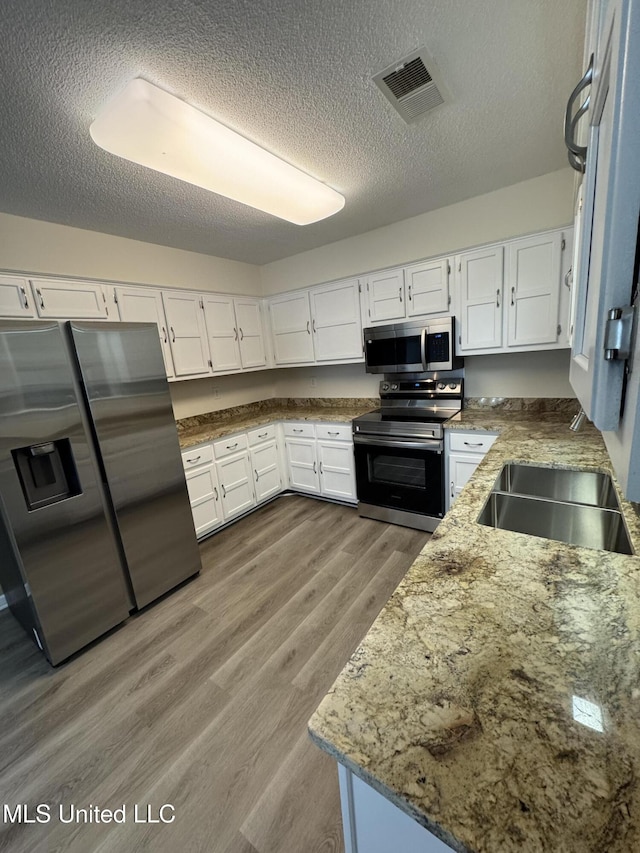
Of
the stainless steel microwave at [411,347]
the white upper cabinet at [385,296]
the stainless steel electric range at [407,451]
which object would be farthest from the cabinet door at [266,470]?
the white upper cabinet at [385,296]

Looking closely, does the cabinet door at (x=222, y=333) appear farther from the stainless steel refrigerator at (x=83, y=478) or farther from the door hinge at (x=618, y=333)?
the door hinge at (x=618, y=333)

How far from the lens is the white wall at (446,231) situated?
2.35m

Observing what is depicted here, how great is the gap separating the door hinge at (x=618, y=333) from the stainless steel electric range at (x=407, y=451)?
222 centimetres

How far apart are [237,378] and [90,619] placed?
260 centimetres

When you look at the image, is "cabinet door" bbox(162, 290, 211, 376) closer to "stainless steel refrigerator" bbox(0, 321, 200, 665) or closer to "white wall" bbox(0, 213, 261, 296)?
"white wall" bbox(0, 213, 261, 296)

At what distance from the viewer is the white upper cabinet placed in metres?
2.90

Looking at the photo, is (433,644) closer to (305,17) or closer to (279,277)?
(305,17)

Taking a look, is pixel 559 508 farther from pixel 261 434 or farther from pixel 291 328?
pixel 291 328

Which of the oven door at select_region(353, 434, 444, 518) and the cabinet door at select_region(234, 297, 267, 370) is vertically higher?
the cabinet door at select_region(234, 297, 267, 370)

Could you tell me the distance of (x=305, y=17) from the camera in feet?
3.63

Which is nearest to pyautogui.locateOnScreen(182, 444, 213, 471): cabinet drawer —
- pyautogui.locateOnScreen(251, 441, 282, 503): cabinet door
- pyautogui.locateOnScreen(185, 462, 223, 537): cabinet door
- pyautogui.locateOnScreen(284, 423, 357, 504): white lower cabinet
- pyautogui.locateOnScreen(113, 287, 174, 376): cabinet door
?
pyautogui.locateOnScreen(185, 462, 223, 537): cabinet door

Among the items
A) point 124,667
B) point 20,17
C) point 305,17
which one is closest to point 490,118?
point 305,17

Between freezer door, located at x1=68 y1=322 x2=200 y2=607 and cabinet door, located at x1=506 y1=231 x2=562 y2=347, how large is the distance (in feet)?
8.39

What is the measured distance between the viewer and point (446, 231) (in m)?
2.77
